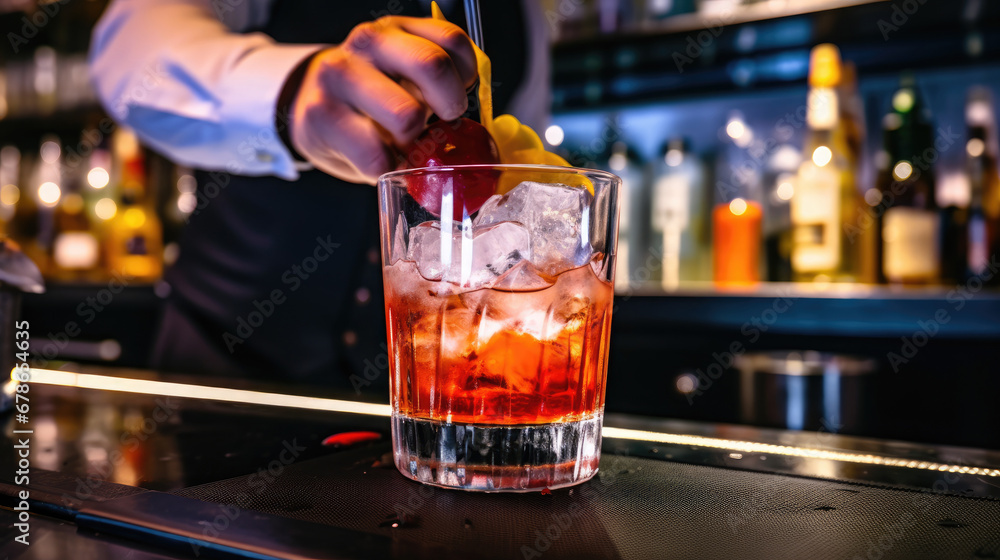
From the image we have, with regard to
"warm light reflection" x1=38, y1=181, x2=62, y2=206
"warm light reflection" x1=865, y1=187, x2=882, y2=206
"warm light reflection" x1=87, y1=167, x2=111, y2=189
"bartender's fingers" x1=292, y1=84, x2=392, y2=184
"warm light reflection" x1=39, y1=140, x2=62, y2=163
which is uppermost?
"warm light reflection" x1=39, y1=140, x2=62, y2=163

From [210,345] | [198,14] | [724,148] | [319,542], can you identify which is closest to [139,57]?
[198,14]

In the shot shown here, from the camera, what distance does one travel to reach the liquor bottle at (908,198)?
63.4 inches

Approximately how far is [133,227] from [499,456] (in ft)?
8.76

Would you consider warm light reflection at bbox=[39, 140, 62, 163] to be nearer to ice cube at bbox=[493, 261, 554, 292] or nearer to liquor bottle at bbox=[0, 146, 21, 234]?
liquor bottle at bbox=[0, 146, 21, 234]

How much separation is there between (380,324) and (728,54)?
118cm

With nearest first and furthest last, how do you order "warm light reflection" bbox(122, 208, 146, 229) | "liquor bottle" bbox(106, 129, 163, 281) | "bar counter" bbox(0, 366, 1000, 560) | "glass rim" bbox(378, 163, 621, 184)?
"bar counter" bbox(0, 366, 1000, 560), "glass rim" bbox(378, 163, 621, 184), "liquor bottle" bbox(106, 129, 163, 281), "warm light reflection" bbox(122, 208, 146, 229)

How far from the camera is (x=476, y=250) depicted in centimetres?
48

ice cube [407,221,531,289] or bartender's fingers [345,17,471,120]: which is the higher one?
bartender's fingers [345,17,471,120]

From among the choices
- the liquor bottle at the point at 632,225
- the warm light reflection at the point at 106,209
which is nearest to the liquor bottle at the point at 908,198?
the liquor bottle at the point at 632,225

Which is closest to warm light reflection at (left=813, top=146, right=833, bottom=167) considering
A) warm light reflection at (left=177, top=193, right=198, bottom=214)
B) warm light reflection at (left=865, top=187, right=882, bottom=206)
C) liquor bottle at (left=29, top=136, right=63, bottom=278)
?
warm light reflection at (left=865, top=187, right=882, bottom=206)

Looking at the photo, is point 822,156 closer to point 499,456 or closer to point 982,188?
point 982,188

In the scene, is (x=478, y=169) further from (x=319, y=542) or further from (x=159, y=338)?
(x=159, y=338)

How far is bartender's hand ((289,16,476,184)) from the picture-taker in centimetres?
57

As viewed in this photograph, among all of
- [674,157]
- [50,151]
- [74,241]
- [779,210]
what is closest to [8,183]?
[50,151]
